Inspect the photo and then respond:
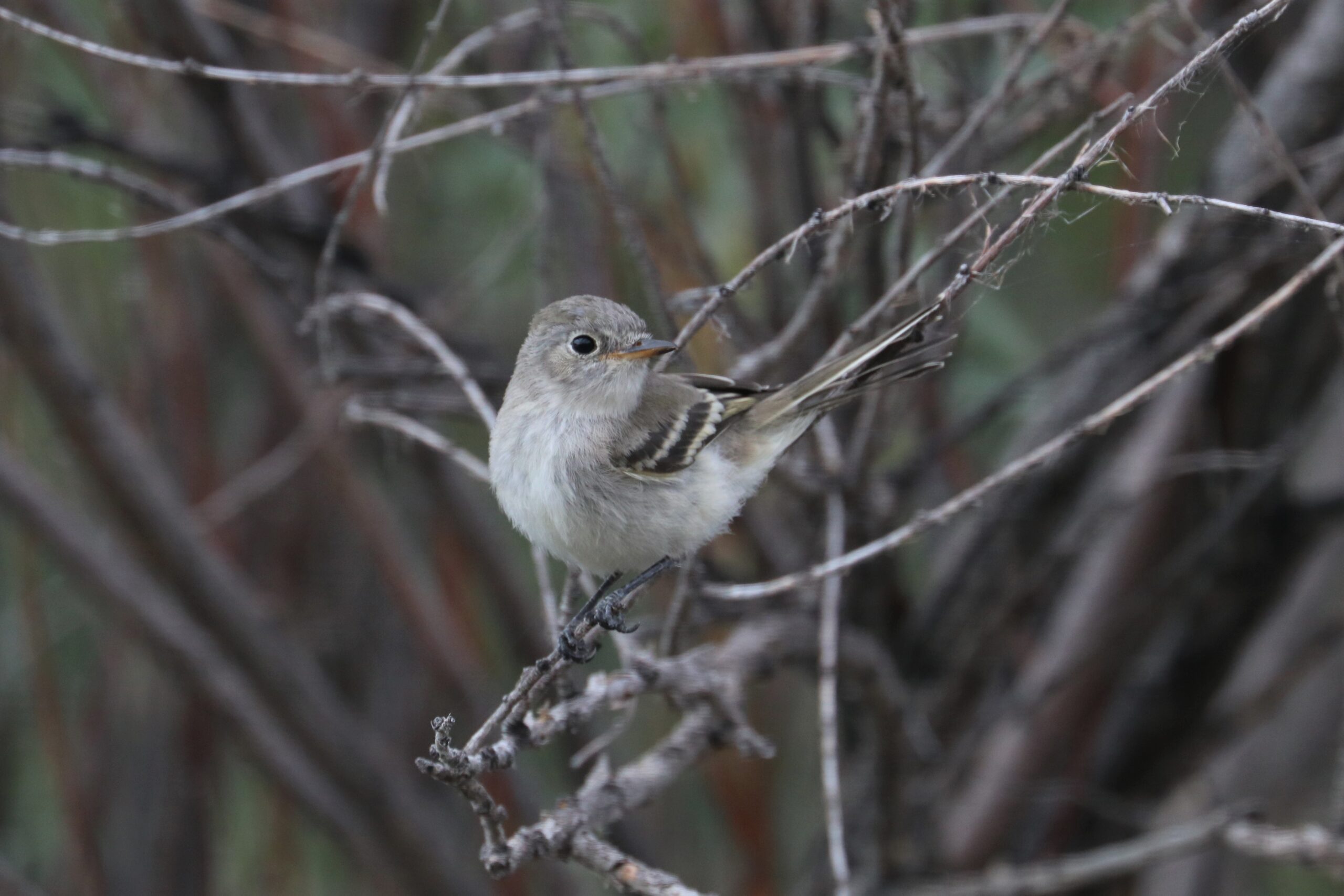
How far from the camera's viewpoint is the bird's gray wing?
98.3 inches

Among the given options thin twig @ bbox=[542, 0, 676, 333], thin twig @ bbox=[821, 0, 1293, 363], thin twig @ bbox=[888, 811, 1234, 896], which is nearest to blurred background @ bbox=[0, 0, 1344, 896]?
thin twig @ bbox=[542, 0, 676, 333]

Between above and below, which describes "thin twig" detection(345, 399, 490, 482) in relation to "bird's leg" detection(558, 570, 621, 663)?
above

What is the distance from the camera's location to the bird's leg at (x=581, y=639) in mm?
2027

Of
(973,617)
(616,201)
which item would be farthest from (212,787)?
(616,201)

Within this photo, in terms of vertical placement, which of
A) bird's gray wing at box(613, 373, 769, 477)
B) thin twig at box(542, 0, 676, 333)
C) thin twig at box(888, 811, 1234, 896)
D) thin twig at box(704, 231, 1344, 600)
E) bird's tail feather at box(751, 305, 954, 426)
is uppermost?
thin twig at box(542, 0, 676, 333)

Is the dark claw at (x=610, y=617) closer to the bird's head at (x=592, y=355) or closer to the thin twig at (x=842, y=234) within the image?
the bird's head at (x=592, y=355)

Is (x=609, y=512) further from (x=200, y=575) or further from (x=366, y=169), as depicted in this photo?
(x=200, y=575)

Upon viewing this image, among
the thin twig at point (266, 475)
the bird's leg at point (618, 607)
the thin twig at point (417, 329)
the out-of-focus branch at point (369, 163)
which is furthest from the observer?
the thin twig at point (266, 475)

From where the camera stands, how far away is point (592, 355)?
261 cm

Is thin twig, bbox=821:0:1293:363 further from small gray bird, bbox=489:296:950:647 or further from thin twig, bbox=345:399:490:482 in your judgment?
thin twig, bbox=345:399:490:482

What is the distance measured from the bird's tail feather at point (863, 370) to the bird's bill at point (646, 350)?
29cm

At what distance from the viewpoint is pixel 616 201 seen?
217 centimetres

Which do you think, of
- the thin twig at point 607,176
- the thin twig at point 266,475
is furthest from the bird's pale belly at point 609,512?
the thin twig at point 266,475

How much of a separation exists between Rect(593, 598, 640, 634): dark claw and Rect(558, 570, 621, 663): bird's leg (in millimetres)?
45
